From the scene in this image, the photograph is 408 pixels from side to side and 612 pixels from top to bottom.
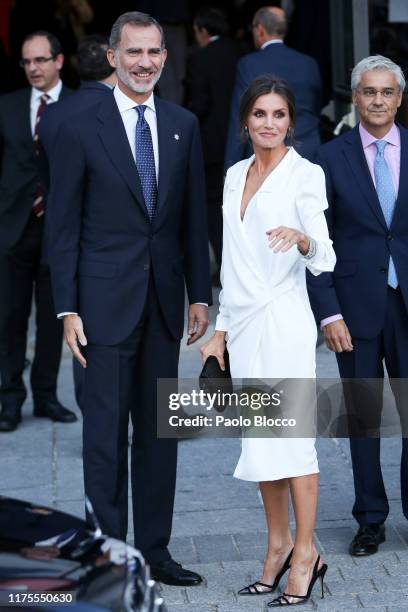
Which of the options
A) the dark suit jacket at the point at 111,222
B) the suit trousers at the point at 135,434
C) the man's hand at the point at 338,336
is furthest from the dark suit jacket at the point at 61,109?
the man's hand at the point at 338,336

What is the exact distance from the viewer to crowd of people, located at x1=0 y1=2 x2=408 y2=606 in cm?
521

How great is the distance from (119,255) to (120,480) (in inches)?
35.9

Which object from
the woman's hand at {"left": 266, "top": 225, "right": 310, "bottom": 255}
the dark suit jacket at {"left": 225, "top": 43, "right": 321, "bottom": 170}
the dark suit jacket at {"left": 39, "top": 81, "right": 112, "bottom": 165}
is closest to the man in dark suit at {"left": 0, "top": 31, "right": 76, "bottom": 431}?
the dark suit jacket at {"left": 39, "top": 81, "right": 112, "bottom": 165}

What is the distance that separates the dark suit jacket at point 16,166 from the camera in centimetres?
796

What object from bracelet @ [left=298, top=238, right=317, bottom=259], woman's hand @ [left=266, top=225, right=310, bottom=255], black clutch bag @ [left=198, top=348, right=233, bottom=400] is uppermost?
woman's hand @ [left=266, top=225, right=310, bottom=255]

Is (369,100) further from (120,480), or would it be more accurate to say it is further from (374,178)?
(120,480)

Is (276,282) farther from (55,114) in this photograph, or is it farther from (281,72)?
(281,72)

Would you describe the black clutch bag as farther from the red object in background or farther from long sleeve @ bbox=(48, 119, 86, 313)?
the red object in background

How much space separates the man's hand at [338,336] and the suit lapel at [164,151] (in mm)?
908

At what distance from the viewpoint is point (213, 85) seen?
10.6m

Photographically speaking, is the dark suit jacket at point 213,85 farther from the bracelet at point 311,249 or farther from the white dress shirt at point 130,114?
the bracelet at point 311,249

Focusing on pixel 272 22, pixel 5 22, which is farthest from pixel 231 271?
pixel 5 22

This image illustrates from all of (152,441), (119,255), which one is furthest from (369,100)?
(152,441)

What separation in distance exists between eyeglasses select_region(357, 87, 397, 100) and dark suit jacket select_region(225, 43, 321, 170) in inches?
122
